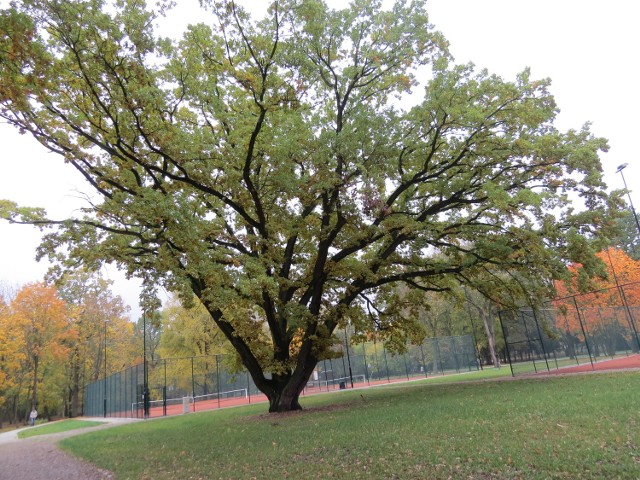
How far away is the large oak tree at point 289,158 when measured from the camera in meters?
10.8

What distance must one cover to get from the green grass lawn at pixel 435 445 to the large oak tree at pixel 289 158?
12.0 feet

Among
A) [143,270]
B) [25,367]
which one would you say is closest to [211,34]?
[143,270]

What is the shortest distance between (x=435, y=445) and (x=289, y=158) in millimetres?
8960

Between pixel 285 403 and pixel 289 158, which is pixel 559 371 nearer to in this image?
pixel 285 403

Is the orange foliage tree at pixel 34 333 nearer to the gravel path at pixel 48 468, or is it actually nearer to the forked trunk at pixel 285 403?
the gravel path at pixel 48 468

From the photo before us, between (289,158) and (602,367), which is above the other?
(289,158)

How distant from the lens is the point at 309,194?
13.7 meters

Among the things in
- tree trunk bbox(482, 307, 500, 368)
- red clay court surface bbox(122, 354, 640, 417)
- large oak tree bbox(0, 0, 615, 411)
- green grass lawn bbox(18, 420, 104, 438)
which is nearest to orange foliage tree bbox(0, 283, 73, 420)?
green grass lawn bbox(18, 420, 104, 438)

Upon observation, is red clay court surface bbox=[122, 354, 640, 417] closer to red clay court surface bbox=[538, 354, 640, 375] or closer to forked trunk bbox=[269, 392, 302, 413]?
red clay court surface bbox=[538, 354, 640, 375]

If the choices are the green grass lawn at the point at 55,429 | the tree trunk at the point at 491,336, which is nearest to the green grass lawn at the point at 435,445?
the green grass lawn at the point at 55,429

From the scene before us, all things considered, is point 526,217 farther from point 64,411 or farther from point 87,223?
point 64,411

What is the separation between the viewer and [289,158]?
514 inches

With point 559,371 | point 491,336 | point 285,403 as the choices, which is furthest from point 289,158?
point 491,336

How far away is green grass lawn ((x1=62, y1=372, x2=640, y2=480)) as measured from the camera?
18.1ft
